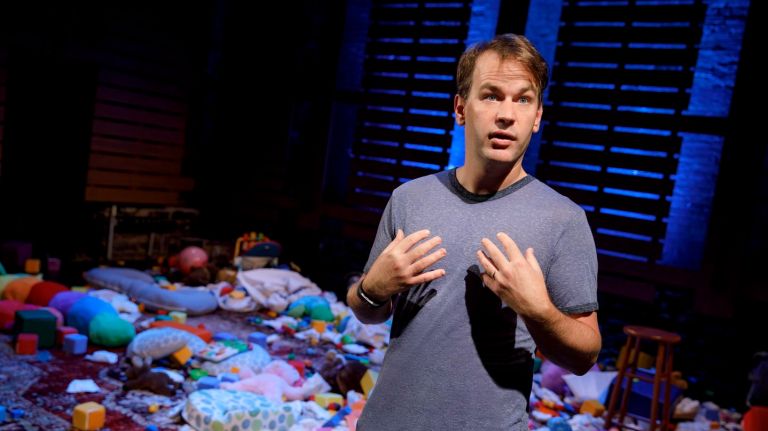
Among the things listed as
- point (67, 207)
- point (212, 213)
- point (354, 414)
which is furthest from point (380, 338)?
point (67, 207)

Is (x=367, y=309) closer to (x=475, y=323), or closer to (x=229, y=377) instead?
Answer: (x=475, y=323)

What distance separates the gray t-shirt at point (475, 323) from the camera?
1.47m

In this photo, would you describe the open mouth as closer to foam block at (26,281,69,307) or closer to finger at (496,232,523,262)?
finger at (496,232,523,262)

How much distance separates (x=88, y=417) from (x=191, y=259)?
415 cm

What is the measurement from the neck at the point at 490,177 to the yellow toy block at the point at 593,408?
4017mm

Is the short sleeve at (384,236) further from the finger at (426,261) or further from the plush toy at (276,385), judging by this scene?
the plush toy at (276,385)

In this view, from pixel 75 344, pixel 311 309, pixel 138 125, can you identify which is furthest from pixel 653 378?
pixel 138 125

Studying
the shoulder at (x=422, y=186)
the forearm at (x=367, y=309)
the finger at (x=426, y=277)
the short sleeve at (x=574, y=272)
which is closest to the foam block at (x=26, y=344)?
the forearm at (x=367, y=309)

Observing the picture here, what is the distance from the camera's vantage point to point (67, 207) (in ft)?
26.8

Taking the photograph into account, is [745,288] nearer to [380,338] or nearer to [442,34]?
[380,338]

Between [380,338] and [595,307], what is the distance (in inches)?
185

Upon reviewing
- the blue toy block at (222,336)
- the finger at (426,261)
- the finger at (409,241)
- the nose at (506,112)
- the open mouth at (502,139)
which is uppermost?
the nose at (506,112)

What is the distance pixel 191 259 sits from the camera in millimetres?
7566

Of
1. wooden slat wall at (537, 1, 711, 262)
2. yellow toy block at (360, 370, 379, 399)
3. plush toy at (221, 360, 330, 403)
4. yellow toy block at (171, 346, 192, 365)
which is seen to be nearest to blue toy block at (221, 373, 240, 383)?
plush toy at (221, 360, 330, 403)
